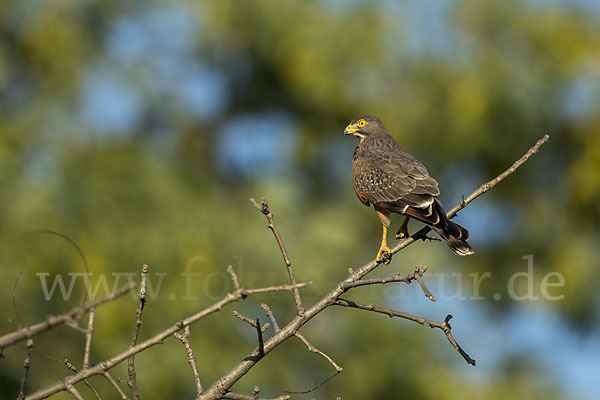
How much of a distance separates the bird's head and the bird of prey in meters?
0.02

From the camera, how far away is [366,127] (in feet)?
25.8

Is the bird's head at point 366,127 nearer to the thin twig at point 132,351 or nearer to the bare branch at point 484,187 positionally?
the bare branch at point 484,187

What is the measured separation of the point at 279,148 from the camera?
655 inches

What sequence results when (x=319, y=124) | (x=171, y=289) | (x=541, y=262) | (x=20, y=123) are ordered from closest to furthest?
(x=171, y=289) → (x=20, y=123) → (x=541, y=262) → (x=319, y=124)

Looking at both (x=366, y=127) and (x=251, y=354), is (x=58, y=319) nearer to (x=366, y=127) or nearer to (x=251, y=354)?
(x=251, y=354)

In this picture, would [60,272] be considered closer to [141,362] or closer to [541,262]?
[141,362]

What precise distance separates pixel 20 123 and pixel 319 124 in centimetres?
620

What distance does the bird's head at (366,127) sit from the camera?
7.77 metres

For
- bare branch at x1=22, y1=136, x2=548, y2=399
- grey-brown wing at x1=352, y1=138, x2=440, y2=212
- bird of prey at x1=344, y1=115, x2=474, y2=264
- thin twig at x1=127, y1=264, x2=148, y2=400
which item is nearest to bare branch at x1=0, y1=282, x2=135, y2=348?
bare branch at x1=22, y1=136, x2=548, y2=399

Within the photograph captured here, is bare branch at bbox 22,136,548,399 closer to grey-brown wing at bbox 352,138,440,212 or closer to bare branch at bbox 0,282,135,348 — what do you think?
bare branch at bbox 0,282,135,348

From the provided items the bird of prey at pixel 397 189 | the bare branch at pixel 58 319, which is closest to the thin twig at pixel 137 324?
the bare branch at pixel 58 319

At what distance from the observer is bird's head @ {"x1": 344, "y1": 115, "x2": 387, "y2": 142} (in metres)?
7.77

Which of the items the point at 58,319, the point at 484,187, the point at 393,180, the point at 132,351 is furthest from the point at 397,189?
the point at 58,319

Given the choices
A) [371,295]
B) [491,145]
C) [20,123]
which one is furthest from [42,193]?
[491,145]
